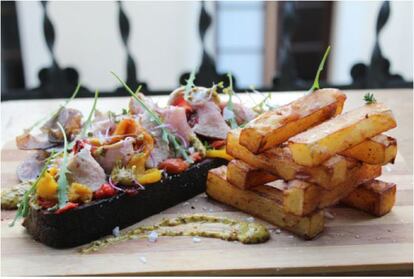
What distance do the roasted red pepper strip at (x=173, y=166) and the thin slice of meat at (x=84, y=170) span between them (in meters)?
0.29

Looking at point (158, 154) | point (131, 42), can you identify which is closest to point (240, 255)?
point (158, 154)

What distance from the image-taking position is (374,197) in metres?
2.39

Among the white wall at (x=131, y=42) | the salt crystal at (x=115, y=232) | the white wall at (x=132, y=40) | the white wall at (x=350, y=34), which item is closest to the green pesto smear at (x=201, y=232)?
the salt crystal at (x=115, y=232)

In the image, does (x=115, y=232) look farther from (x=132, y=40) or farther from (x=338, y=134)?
(x=132, y=40)

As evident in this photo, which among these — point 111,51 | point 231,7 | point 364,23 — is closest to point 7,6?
point 111,51

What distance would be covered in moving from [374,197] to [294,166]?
0.40 metres

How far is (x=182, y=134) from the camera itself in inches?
103

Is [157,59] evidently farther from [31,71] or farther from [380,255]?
[380,255]

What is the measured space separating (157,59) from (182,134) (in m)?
7.69

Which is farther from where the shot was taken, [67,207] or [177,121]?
[177,121]

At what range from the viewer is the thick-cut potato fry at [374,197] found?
2.39 m

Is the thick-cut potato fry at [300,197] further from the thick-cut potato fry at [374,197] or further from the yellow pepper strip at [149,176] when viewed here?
the yellow pepper strip at [149,176]

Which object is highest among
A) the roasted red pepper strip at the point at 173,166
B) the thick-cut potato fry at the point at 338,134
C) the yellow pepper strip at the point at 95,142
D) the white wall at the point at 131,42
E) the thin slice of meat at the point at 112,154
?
the thick-cut potato fry at the point at 338,134

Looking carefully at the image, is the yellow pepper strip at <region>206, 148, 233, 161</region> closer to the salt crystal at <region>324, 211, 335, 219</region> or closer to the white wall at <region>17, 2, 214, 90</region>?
the salt crystal at <region>324, 211, 335, 219</region>
